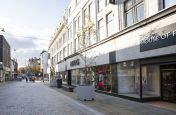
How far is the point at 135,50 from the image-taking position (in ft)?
70.3

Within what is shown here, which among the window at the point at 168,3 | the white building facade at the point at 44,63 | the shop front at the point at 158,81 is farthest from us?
the white building facade at the point at 44,63

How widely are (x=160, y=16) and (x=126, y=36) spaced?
19.0ft

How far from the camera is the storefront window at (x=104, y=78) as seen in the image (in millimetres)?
28438

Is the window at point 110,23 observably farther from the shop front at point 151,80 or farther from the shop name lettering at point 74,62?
the shop name lettering at point 74,62

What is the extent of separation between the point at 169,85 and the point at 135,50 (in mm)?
2951

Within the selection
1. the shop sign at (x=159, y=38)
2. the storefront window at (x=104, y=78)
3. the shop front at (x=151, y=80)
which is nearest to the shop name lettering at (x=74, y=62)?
the storefront window at (x=104, y=78)

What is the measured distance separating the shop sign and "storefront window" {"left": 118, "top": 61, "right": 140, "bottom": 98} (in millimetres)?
2529

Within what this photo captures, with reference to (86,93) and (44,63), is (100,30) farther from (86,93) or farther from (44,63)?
(44,63)

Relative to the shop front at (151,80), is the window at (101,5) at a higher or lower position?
higher

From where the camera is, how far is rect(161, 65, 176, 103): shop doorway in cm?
1997

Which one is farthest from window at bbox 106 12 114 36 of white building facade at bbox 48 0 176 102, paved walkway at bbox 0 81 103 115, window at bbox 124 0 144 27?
paved walkway at bbox 0 81 103 115

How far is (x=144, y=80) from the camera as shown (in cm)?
2158

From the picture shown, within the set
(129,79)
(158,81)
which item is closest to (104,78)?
(129,79)

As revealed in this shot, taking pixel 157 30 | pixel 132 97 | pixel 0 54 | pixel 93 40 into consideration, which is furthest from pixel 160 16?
pixel 0 54
